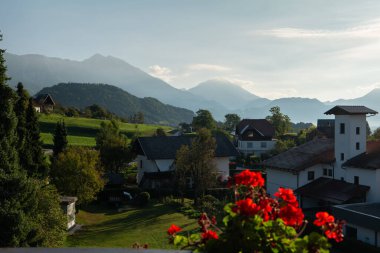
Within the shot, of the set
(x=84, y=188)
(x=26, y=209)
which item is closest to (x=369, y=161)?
(x=84, y=188)

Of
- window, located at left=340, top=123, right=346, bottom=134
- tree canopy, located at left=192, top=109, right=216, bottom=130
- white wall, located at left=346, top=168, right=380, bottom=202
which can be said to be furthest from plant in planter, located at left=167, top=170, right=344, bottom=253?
tree canopy, located at left=192, top=109, right=216, bottom=130

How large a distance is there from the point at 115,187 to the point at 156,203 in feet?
21.3

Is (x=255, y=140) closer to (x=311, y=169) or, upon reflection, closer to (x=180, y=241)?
(x=311, y=169)

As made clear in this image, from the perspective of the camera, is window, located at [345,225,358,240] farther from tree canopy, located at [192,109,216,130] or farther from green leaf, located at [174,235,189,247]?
tree canopy, located at [192,109,216,130]

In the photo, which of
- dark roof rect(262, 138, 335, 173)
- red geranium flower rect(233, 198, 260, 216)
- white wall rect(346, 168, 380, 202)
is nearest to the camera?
red geranium flower rect(233, 198, 260, 216)

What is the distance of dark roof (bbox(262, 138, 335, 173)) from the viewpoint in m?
35.8

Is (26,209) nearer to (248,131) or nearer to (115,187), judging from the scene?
(115,187)

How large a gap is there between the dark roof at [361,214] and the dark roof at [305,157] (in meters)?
7.56

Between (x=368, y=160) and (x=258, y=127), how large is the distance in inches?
1747

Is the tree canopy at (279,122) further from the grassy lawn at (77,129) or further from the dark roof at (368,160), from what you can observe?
the dark roof at (368,160)

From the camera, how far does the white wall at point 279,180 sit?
36675 mm

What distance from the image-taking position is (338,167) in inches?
1347

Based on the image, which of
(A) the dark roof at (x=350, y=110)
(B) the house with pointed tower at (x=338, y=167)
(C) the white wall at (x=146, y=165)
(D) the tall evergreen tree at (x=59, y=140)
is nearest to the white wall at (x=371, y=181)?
(B) the house with pointed tower at (x=338, y=167)

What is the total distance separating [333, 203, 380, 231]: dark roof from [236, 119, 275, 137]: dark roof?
4578 centimetres
